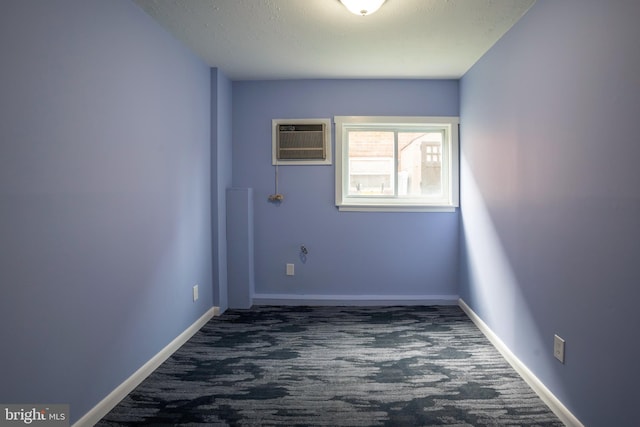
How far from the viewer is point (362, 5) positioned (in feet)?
7.35

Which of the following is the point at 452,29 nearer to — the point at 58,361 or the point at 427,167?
the point at 427,167

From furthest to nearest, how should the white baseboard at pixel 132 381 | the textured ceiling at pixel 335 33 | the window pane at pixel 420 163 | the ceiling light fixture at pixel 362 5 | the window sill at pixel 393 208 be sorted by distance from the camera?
1. the window pane at pixel 420 163
2. the window sill at pixel 393 208
3. the textured ceiling at pixel 335 33
4. the ceiling light fixture at pixel 362 5
5. the white baseboard at pixel 132 381

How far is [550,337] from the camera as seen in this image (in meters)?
2.12

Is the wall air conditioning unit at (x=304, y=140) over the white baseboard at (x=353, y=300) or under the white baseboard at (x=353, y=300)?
over

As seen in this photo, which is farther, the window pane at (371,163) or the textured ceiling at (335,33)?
the window pane at (371,163)

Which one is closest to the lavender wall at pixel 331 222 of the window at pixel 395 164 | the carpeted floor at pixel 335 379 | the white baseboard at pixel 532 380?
the window at pixel 395 164

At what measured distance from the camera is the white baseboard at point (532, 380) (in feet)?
6.36

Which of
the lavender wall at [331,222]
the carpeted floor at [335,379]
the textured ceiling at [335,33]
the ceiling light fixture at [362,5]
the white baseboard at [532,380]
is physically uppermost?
the textured ceiling at [335,33]

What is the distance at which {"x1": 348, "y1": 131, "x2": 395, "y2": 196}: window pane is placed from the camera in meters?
4.05

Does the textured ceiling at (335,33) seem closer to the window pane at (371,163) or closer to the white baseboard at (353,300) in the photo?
the window pane at (371,163)

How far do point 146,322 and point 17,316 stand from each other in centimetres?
100

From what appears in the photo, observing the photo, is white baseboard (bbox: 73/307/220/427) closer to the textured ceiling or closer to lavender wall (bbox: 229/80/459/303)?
lavender wall (bbox: 229/80/459/303)

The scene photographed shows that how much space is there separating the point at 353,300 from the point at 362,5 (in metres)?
2.68

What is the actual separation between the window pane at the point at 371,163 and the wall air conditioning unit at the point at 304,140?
0.95ft
